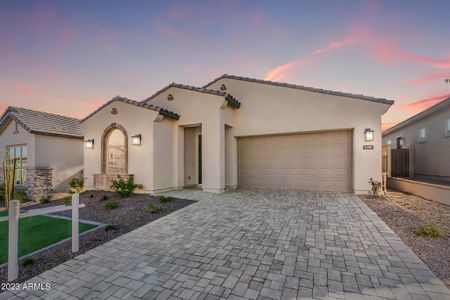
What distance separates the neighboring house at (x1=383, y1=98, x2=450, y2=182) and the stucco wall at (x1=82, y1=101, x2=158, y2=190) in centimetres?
1411

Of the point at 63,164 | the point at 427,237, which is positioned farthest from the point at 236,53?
the point at 63,164

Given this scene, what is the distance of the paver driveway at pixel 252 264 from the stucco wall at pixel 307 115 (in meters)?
3.96

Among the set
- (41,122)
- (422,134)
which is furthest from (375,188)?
(41,122)

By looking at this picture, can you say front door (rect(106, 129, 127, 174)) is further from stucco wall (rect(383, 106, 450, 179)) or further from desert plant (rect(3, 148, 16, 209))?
stucco wall (rect(383, 106, 450, 179))

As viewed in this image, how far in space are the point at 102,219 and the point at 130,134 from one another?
4.60 meters

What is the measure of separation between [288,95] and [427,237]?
7048 millimetres

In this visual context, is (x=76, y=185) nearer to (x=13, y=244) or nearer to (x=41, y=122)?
(x=41, y=122)

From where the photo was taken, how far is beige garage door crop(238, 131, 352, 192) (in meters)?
8.99

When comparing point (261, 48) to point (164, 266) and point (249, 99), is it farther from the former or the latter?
point (164, 266)

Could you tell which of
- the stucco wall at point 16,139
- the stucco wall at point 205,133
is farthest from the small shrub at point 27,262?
the stucco wall at point 16,139

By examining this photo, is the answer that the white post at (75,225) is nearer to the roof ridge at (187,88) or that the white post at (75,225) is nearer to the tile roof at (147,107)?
the tile roof at (147,107)

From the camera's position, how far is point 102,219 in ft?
18.6

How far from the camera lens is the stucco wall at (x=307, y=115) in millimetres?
8312

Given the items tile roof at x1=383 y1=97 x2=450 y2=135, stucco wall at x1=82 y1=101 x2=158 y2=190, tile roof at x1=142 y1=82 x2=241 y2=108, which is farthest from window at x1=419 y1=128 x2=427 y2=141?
stucco wall at x1=82 y1=101 x2=158 y2=190
